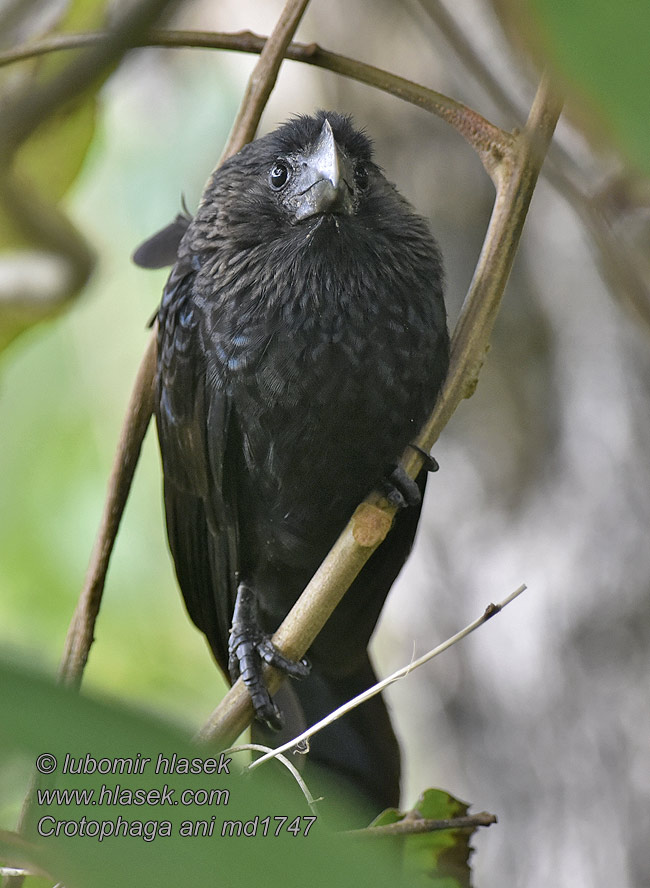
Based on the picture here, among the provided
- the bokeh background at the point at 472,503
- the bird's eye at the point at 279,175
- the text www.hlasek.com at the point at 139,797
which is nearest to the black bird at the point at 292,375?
the bird's eye at the point at 279,175

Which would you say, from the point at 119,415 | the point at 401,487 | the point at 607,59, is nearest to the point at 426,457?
the point at 401,487

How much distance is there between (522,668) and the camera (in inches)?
105

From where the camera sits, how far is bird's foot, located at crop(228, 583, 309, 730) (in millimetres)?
1676

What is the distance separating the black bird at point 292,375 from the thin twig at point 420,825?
1.34ft

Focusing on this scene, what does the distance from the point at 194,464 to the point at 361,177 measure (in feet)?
2.17

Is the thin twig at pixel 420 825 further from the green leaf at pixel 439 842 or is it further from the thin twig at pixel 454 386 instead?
the thin twig at pixel 454 386

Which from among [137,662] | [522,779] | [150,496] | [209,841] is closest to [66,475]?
[150,496]

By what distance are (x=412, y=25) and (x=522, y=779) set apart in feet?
7.34

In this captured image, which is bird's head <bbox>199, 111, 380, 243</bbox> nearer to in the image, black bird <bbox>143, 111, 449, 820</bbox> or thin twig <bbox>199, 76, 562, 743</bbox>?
black bird <bbox>143, 111, 449, 820</bbox>

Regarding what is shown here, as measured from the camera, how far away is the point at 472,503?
284cm

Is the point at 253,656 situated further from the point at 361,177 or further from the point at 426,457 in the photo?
the point at 361,177

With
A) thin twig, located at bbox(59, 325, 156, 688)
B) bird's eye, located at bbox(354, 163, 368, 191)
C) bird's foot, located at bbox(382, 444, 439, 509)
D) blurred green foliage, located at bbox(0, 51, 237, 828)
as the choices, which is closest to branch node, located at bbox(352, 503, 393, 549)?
bird's foot, located at bbox(382, 444, 439, 509)

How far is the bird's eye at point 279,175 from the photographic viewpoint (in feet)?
5.90

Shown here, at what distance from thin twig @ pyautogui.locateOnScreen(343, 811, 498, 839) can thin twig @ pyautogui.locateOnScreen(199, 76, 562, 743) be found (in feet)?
0.84
